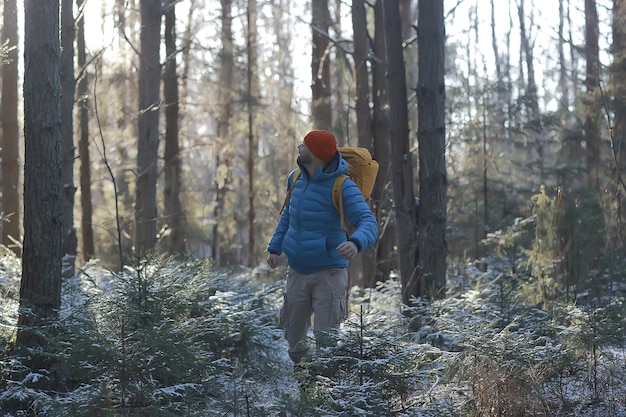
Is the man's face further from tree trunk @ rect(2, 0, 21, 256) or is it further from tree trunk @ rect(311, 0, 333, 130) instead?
tree trunk @ rect(2, 0, 21, 256)

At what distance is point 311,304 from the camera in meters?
5.45

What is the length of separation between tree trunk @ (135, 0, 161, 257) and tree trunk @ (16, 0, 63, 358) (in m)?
6.69

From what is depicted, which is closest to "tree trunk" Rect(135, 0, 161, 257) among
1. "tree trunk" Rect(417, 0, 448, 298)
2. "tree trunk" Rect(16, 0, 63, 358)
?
"tree trunk" Rect(417, 0, 448, 298)

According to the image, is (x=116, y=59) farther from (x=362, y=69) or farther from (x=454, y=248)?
(x=454, y=248)

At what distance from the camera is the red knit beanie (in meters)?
5.22

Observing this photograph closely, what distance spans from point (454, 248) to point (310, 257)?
13.8 metres

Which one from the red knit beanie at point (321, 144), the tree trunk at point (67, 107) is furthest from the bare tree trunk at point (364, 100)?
the red knit beanie at point (321, 144)

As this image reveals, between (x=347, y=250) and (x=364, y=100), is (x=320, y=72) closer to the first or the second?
(x=364, y=100)

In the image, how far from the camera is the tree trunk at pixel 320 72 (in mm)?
16266

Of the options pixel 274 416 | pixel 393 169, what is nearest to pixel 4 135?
pixel 393 169

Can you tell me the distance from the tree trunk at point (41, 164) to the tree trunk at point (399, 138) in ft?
13.5

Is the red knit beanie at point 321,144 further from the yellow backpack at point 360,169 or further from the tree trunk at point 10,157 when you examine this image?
the tree trunk at point 10,157

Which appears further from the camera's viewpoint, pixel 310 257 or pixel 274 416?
pixel 310 257

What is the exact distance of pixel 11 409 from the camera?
16.2 ft
